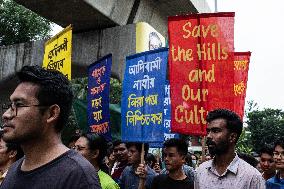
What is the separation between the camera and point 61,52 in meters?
6.36

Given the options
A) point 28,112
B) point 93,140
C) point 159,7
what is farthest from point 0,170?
point 159,7

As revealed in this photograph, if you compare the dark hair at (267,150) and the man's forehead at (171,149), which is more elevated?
the man's forehead at (171,149)

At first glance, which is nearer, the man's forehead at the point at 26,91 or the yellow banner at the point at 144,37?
the man's forehead at the point at 26,91

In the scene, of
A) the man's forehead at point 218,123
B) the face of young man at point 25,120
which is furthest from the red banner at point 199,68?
the face of young man at point 25,120

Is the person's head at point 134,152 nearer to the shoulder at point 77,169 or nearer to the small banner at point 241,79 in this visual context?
the small banner at point 241,79

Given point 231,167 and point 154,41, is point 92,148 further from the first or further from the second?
point 154,41

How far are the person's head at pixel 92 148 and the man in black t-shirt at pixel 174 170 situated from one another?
0.63 m

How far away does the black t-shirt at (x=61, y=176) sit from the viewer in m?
1.80

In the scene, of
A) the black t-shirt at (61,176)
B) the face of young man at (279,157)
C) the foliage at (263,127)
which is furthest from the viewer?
the foliage at (263,127)

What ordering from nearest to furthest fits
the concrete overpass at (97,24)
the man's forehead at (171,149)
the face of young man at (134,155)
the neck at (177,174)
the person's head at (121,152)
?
the neck at (177,174) → the man's forehead at (171,149) → the face of young man at (134,155) → the person's head at (121,152) → the concrete overpass at (97,24)

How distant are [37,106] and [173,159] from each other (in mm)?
2897

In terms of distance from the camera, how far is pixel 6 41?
60.8 feet

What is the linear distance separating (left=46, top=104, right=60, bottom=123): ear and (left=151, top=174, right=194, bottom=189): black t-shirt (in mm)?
2606

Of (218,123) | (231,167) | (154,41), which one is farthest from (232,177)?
(154,41)
